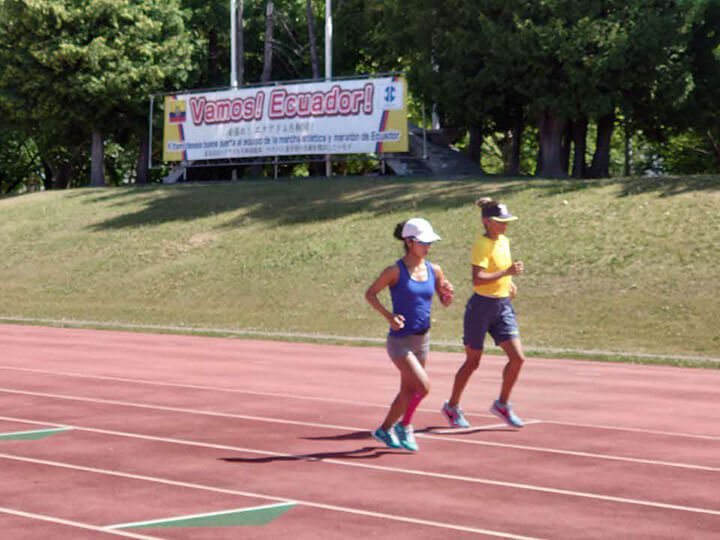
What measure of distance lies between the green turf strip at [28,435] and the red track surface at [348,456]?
18 cm

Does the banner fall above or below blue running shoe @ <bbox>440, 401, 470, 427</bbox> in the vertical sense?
above

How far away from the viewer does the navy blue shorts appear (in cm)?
1027

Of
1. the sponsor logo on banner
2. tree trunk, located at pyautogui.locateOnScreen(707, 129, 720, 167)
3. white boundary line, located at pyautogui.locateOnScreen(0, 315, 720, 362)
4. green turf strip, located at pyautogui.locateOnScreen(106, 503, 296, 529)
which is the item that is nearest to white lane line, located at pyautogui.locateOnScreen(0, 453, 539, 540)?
green turf strip, located at pyautogui.locateOnScreen(106, 503, 296, 529)

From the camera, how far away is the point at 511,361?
10.4 metres

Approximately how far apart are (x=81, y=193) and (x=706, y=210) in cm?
2825

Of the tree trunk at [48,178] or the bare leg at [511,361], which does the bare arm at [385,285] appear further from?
the tree trunk at [48,178]

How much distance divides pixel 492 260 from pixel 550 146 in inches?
1177

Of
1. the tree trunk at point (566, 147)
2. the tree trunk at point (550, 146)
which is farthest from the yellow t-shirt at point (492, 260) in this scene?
the tree trunk at point (566, 147)

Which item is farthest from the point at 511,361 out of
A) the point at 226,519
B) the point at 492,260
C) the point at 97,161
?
the point at 97,161

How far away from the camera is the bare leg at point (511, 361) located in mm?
10297

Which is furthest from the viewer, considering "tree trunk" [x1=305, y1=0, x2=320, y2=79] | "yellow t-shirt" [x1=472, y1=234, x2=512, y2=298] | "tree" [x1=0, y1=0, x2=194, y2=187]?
"tree trunk" [x1=305, y1=0, x2=320, y2=79]

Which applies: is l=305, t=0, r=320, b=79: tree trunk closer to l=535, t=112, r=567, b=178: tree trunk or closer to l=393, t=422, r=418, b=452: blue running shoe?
l=535, t=112, r=567, b=178: tree trunk

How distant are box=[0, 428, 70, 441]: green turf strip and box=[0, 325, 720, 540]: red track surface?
0.18 metres

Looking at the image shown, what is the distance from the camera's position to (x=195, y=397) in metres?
13.4
